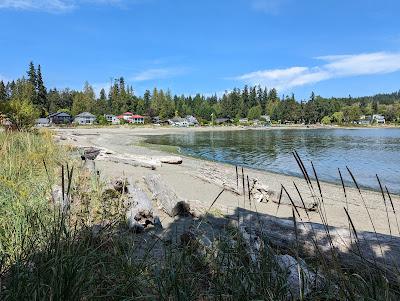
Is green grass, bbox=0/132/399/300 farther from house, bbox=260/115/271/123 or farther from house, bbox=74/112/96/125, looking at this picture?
house, bbox=260/115/271/123

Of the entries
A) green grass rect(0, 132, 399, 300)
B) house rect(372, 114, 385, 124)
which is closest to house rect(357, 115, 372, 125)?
house rect(372, 114, 385, 124)

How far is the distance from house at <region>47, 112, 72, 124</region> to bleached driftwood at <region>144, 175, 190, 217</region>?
327 ft

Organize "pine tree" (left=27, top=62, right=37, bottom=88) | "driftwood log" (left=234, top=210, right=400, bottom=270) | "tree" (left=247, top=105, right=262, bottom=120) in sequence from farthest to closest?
"tree" (left=247, top=105, right=262, bottom=120) < "pine tree" (left=27, top=62, right=37, bottom=88) < "driftwood log" (left=234, top=210, right=400, bottom=270)

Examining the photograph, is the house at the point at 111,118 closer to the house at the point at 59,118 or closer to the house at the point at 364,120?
the house at the point at 59,118

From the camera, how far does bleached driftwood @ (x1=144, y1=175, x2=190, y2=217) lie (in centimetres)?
727

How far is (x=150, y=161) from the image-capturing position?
17.4m

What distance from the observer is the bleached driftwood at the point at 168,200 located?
7.27 meters

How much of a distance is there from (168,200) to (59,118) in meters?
102

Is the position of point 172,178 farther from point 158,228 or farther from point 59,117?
point 59,117

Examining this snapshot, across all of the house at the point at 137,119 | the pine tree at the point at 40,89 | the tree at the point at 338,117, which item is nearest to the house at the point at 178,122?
the house at the point at 137,119

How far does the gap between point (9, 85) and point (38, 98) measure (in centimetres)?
2959

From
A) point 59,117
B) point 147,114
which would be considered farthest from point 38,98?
point 147,114

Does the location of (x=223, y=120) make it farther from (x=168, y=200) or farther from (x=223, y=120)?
(x=168, y=200)

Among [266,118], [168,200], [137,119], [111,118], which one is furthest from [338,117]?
[168,200]
